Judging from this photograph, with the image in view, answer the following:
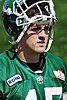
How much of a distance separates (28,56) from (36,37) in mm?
201

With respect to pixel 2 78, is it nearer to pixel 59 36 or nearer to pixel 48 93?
pixel 48 93

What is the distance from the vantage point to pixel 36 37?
4887 mm

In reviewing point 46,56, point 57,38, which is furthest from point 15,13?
point 57,38

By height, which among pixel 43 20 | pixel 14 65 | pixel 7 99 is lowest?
pixel 7 99

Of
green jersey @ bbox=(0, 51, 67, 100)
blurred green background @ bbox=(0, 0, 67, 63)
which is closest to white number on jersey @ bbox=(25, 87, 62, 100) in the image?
green jersey @ bbox=(0, 51, 67, 100)

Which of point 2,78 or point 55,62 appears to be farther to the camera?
point 55,62

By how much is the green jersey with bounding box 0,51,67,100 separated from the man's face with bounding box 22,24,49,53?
191 millimetres

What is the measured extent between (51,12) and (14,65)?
0.57 m

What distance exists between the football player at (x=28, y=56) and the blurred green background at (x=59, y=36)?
4132 mm

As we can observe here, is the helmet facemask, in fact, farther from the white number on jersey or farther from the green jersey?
the white number on jersey

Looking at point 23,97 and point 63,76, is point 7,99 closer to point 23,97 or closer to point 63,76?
point 23,97

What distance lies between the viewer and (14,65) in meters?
4.94

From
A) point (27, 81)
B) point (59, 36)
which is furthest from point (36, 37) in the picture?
point (59, 36)

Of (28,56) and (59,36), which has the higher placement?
(59,36)
